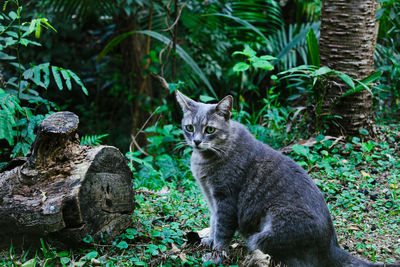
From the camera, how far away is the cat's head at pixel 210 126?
11.1 feet

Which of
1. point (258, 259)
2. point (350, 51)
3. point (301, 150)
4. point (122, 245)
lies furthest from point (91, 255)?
Result: point (350, 51)

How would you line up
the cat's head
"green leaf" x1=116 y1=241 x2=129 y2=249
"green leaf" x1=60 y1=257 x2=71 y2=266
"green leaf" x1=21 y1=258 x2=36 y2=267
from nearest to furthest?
"green leaf" x1=21 y1=258 x2=36 y2=267 < "green leaf" x1=60 y1=257 x2=71 y2=266 < "green leaf" x1=116 y1=241 x2=129 y2=249 < the cat's head

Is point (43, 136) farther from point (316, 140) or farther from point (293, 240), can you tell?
point (316, 140)

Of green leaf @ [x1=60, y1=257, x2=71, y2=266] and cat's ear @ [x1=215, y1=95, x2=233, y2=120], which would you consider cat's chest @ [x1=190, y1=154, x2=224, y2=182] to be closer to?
cat's ear @ [x1=215, y1=95, x2=233, y2=120]

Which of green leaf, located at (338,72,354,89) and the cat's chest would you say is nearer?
the cat's chest

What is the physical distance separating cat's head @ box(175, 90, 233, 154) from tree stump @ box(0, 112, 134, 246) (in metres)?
0.73

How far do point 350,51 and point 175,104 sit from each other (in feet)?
8.15

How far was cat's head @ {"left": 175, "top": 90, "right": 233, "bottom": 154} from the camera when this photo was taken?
3381 millimetres

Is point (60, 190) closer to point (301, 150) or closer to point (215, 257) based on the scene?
point (215, 257)

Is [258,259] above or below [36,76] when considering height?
below

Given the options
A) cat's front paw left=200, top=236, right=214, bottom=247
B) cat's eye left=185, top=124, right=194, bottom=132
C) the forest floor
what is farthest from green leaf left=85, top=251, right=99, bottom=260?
cat's eye left=185, top=124, right=194, bottom=132

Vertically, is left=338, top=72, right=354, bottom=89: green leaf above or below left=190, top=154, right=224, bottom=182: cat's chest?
above

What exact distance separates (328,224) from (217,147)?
3.61ft

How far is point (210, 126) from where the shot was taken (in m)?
3.44
